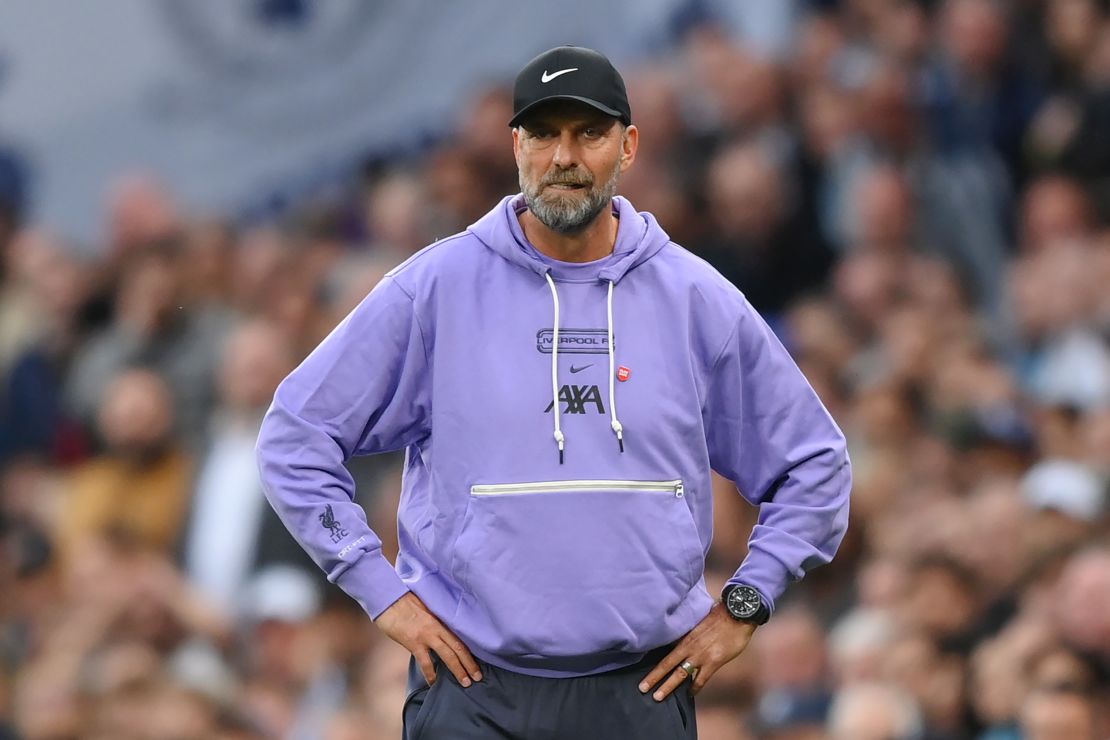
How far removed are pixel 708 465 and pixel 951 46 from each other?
4.94m

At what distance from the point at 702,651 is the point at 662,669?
8 centimetres

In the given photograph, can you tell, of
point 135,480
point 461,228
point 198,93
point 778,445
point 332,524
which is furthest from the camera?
point 198,93

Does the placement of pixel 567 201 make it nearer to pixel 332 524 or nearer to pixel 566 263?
pixel 566 263

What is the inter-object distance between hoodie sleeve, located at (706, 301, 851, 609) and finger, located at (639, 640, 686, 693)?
0.59 feet

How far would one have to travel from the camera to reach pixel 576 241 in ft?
13.2

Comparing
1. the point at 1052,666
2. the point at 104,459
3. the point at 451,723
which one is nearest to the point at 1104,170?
the point at 1052,666

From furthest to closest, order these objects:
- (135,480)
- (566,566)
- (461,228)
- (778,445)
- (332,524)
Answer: (461,228) → (135,480) → (778,445) → (332,524) → (566,566)

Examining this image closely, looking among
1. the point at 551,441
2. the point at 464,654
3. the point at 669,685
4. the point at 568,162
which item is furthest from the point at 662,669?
the point at 568,162

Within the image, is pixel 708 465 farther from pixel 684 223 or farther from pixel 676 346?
pixel 684 223

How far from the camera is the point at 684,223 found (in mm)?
8891

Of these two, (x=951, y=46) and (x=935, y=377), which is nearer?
(x=935, y=377)

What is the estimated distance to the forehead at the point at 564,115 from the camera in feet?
12.7

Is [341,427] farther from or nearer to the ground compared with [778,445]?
farther from the ground

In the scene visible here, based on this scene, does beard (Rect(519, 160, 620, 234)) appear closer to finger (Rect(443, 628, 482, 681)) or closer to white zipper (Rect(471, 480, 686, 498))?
white zipper (Rect(471, 480, 686, 498))
